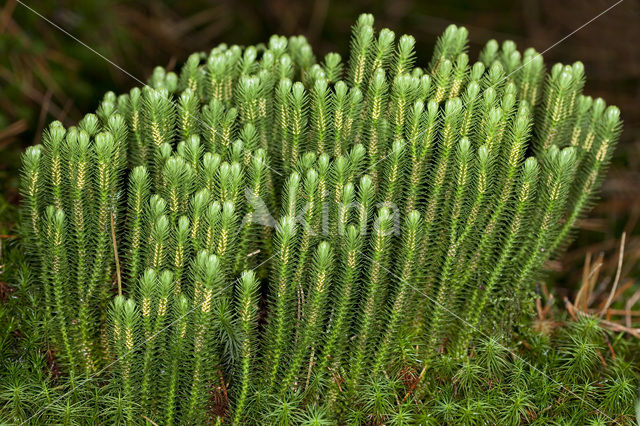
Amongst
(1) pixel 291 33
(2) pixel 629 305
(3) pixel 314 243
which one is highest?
(1) pixel 291 33

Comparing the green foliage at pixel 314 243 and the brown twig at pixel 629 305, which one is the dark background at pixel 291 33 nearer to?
the brown twig at pixel 629 305

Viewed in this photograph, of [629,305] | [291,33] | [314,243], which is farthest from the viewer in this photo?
[291,33]

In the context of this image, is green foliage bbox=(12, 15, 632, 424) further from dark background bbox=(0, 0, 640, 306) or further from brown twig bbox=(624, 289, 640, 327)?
dark background bbox=(0, 0, 640, 306)

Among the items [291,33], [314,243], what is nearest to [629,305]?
[314,243]

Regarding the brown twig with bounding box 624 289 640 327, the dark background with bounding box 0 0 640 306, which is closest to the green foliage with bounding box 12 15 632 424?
the brown twig with bounding box 624 289 640 327

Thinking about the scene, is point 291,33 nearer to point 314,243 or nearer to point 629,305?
point 629,305

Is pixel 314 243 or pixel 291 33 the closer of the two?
pixel 314 243
